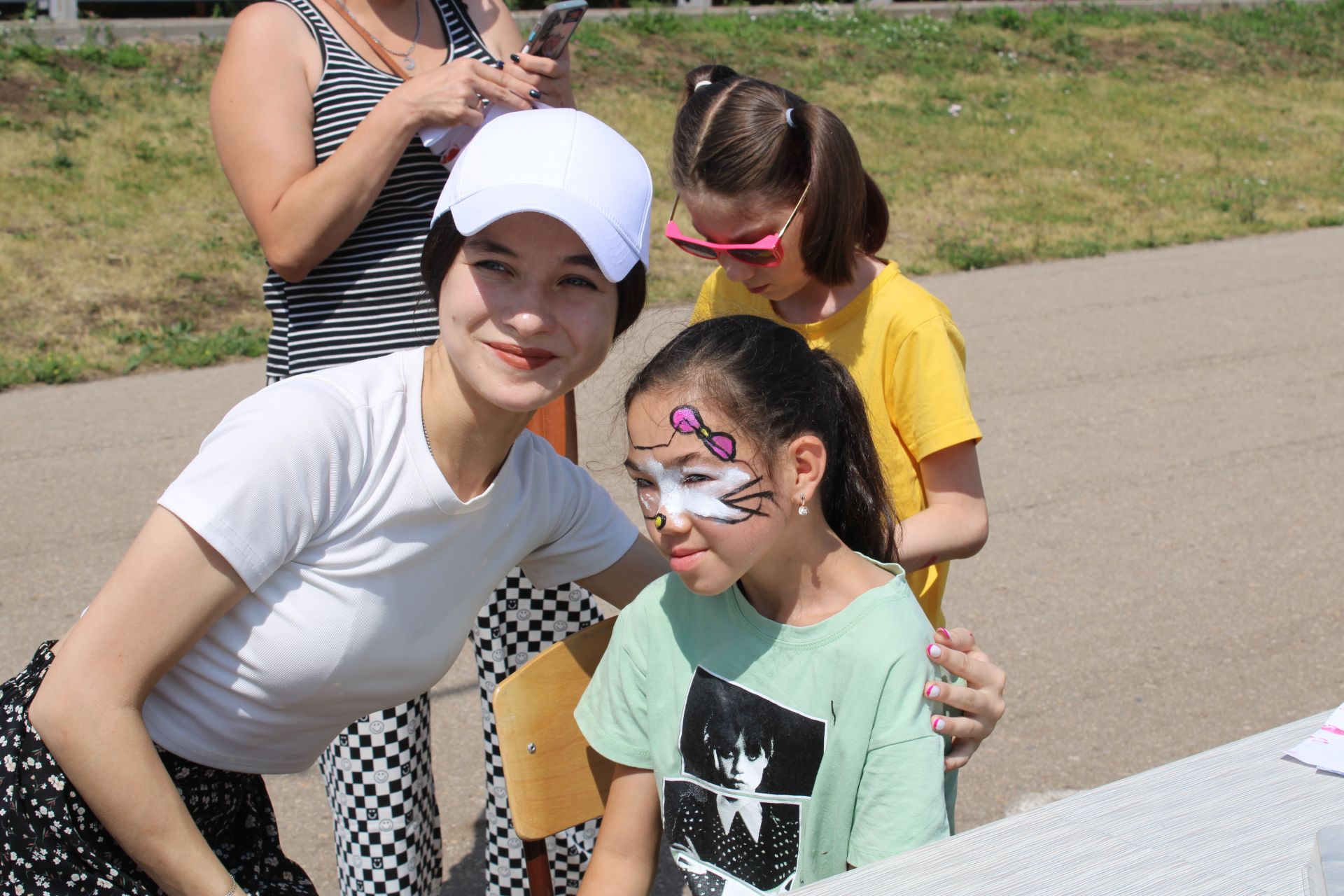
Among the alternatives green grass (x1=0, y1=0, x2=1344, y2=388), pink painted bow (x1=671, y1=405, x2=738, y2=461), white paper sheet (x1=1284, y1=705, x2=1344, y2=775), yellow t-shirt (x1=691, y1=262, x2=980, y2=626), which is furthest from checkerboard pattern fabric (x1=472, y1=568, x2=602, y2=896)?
green grass (x1=0, y1=0, x2=1344, y2=388)

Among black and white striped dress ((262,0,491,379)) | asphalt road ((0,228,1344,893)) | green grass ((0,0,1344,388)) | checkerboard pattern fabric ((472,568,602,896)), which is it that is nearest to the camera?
black and white striped dress ((262,0,491,379))

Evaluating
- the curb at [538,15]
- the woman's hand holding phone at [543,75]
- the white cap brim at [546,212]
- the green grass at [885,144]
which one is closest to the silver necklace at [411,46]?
the woman's hand holding phone at [543,75]

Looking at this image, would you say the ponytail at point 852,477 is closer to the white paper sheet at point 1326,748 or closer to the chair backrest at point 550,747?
the chair backrest at point 550,747

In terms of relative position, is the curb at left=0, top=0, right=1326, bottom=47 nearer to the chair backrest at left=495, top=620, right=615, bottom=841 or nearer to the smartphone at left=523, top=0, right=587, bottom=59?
the smartphone at left=523, top=0, right=587, bottom=59

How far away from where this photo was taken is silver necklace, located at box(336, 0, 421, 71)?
2254 mm

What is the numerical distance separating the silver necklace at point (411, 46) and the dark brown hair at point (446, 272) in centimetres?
62

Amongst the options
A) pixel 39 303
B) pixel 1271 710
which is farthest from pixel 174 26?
pixel 1271 710

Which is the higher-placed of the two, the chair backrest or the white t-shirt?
the white t-shirt

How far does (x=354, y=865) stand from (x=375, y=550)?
2.51ft

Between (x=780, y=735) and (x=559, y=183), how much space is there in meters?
0.78

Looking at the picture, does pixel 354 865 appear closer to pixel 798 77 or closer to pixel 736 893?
pixel 736 893

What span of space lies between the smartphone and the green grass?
432 centimetres

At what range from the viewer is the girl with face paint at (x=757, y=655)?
5.41 feet

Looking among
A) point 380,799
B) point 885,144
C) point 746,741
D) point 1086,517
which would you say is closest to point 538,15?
point 885,144
